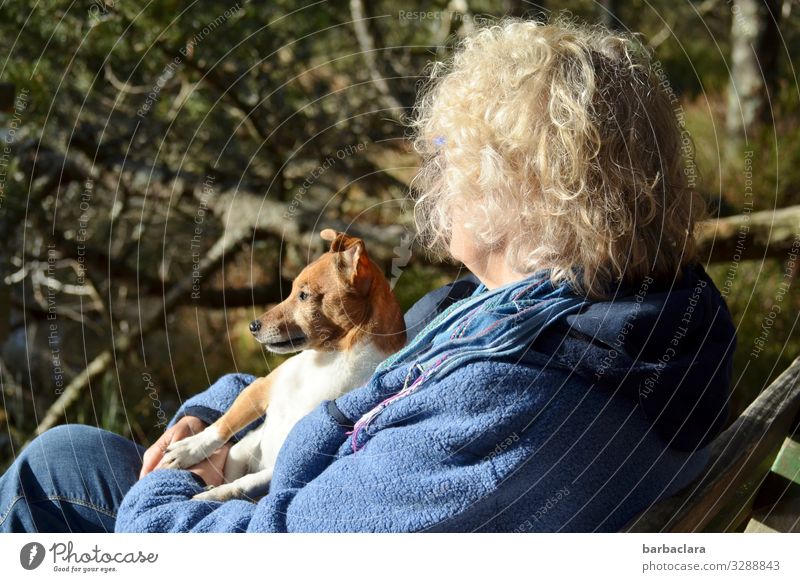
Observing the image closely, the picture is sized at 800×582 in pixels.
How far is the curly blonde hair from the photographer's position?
1046 millimetres

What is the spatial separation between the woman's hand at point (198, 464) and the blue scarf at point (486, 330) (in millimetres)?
309

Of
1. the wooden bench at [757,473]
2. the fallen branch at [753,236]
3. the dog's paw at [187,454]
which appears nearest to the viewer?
the wooden bench at [757,473]

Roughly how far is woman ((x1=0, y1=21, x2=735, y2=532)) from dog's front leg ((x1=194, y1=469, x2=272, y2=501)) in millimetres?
66

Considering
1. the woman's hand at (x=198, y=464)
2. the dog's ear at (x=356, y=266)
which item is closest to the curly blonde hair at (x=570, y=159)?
the dog's ear at (x=356, y=266)

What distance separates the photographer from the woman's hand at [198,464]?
128 centimetres

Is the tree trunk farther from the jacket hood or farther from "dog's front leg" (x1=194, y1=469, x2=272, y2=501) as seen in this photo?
"dog's front leg" (x1=194, y1=469, x2=272, y2=501)

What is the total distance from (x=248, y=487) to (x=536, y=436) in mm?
453

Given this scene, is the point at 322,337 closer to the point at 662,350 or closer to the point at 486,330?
the point at 486,330

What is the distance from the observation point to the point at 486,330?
1015 millimetres

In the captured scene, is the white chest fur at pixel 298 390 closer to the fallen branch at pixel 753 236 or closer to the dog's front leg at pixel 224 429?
the dog's front leg at pixel 224 429

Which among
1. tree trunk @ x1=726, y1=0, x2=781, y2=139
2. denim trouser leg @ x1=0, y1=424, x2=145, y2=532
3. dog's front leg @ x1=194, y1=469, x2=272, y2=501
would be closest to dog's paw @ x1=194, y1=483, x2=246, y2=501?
dog's front leg @ x1=194, y1=469, x2=272, y2=501

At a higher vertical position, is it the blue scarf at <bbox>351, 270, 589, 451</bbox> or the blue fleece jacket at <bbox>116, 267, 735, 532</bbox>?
the blue scarf at <bbox>351, 270, 589, 451</bbox>
